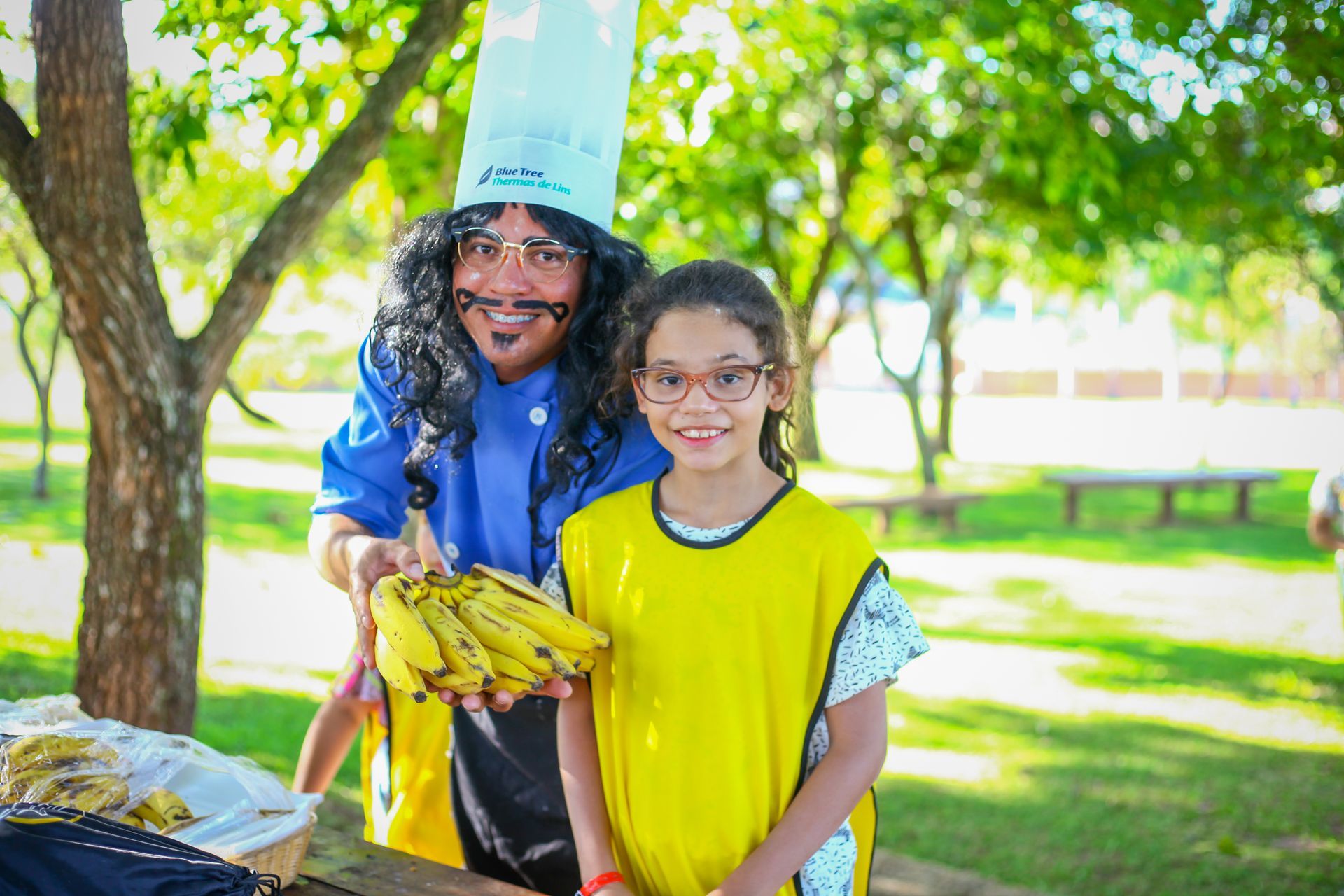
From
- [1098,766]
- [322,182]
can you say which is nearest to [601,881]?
[322,182]

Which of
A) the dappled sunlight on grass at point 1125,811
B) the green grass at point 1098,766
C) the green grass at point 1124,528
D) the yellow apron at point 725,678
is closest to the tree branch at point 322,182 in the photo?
the yellow apron at point 725,678

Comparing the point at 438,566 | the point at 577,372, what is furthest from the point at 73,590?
the point at 577,372

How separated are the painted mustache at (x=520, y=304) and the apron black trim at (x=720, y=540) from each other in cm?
47

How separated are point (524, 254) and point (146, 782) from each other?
1.14 meters

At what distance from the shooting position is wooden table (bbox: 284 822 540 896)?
192 centimetres

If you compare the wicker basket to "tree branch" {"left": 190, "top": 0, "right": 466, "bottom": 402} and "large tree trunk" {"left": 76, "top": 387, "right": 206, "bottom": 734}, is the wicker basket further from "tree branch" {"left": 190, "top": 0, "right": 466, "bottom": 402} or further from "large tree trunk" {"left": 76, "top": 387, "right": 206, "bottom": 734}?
"tree branch" {"left": 190, "top": 0, "right": 466, "bottom": 402}

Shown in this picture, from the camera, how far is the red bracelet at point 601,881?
6.09 ft

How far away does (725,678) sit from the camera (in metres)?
1.83

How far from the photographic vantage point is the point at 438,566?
262 cm

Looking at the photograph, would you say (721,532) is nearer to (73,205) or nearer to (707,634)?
(707,634)

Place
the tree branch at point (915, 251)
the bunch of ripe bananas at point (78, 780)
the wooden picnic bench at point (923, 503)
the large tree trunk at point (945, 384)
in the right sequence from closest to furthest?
1. the bunch of ripe bananas at point (78, 780)
2. the wooden picnic bench at point (923, 503)
3. the tree branch at point (915, 251)
4. the large tree trunk at point (945, 384)

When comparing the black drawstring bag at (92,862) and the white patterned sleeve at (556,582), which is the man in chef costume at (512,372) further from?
the black drawstring bag at (92,862)

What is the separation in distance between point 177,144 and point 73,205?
0.91m

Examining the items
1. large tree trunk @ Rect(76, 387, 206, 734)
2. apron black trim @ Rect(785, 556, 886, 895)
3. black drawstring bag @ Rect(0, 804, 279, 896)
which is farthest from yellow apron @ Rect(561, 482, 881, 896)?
large tree trunk @ Rect(76, 387, 206, 734)
